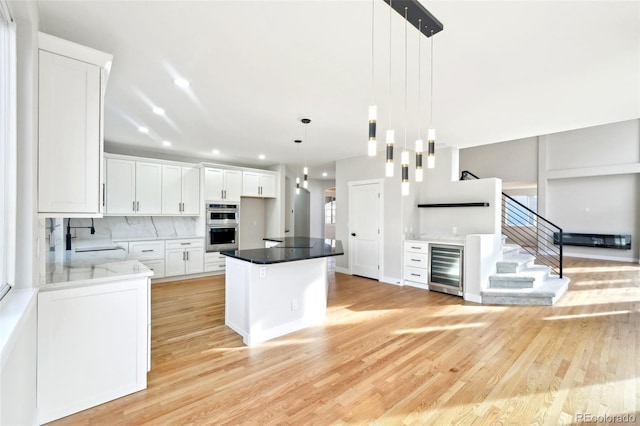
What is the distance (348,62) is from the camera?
2.55 metres

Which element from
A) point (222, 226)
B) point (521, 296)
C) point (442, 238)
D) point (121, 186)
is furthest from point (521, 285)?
point (121, 186)

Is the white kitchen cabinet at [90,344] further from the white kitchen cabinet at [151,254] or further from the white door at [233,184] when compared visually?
the white door at [233,184]

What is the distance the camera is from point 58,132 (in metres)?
1.93

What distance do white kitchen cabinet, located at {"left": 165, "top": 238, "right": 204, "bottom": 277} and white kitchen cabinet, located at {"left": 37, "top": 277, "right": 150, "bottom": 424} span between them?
372 cm

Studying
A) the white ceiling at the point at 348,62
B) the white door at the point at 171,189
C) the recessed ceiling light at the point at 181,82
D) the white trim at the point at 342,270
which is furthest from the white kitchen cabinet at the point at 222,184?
the recessed ceiling light at the point at 181,82

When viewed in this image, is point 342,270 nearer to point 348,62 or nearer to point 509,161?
point 348,62

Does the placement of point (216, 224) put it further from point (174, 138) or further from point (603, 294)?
point (603, 294)

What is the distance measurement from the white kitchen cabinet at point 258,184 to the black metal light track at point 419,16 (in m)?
5.43

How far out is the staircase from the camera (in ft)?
14.5

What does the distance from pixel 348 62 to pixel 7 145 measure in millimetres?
2347

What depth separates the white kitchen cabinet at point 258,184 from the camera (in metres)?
6.89

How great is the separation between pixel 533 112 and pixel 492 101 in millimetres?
779

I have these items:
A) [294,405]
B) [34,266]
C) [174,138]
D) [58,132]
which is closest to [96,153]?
[58,132]

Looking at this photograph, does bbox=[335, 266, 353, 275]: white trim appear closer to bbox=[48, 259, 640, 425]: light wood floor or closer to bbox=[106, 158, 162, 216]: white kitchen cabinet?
bbox=[48, 259, 640, 425]: light wood floor
